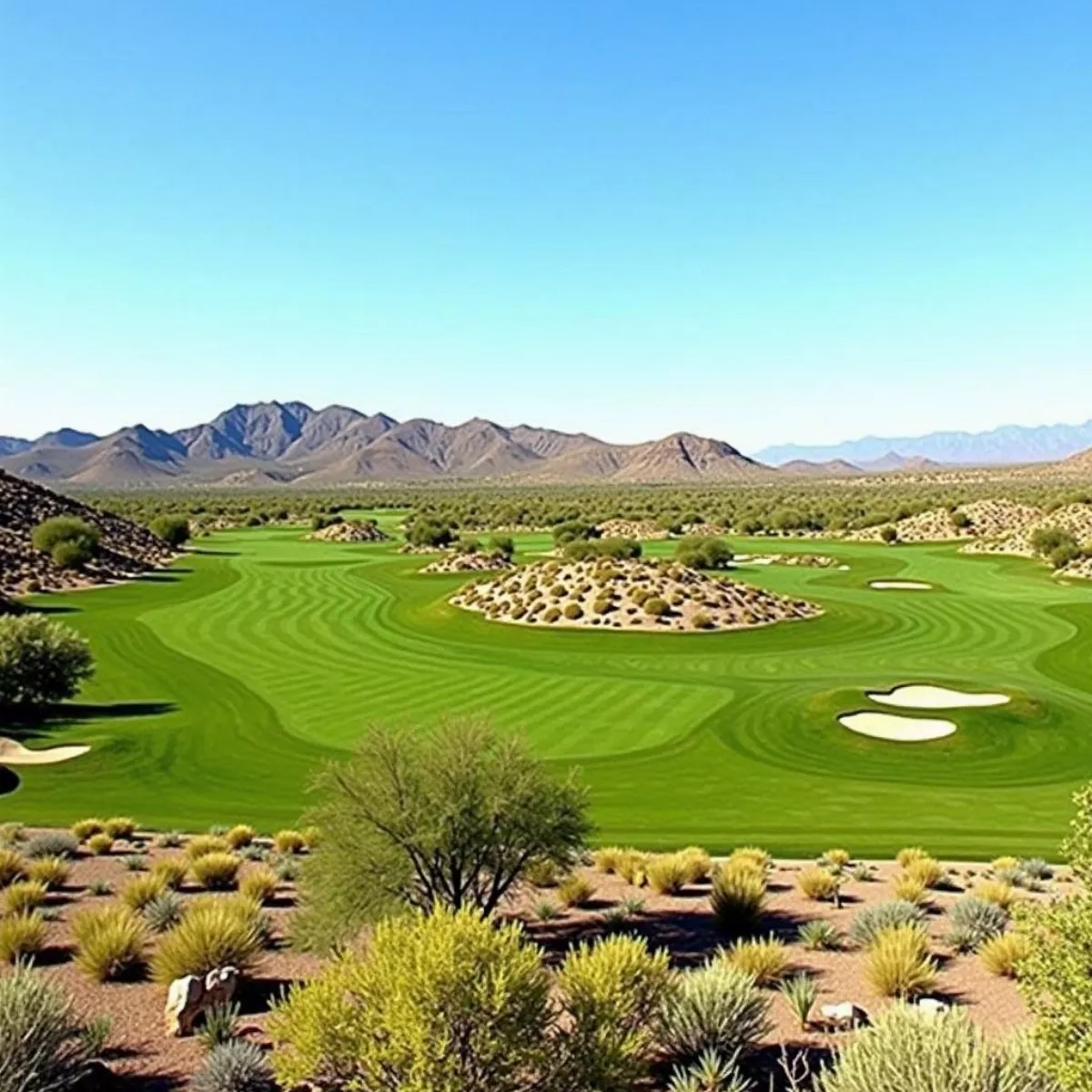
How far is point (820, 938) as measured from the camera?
14.9m

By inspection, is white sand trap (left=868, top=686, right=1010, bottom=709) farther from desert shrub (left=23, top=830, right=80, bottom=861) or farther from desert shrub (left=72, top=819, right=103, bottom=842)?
desert shrub (left=23, top=830, right=80, bottom=861)

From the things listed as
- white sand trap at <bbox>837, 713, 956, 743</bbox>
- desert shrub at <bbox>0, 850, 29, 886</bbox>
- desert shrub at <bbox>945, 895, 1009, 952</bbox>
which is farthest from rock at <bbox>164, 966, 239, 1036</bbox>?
white sand trap at <bbox>837, 713, 956, 743</bbox>

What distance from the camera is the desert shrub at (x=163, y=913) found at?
1539cm

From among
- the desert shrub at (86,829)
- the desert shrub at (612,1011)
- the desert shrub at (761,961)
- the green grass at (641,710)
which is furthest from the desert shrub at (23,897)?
the desert shrub at (761,961)

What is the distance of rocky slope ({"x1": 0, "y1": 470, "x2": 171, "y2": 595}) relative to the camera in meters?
70.8

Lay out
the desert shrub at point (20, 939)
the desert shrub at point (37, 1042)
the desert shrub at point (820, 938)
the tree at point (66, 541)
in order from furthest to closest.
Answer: the tree at point (66, 541)
the desert shrub at point (820, 938)
the desert shrub at point (20, 939)
the desert shrub at point (37, 1042)

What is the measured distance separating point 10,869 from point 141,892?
316 cm

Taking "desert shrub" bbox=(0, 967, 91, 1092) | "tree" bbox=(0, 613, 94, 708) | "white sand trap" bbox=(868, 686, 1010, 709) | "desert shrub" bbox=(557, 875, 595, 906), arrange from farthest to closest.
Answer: "white sand trap" bbox=(868, 686, 1010, 709), "tree" bbox=(0, 613, 94, 708), "desert shrub" bbox=(557, 875, 595, 906), "desert shrub" bbox=(0, 967, 91, 1092)

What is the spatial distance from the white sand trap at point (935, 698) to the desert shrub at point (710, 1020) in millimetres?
26252

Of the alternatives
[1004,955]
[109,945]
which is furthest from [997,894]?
[109,945]

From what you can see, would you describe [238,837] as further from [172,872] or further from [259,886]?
[259,886]

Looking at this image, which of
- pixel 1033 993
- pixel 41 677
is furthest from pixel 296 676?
pixel 1033 993

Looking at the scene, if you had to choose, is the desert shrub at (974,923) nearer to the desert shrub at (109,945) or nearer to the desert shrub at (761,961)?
the desert shrub at (761,961)

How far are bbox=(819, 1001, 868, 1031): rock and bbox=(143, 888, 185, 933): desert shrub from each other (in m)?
9.63
